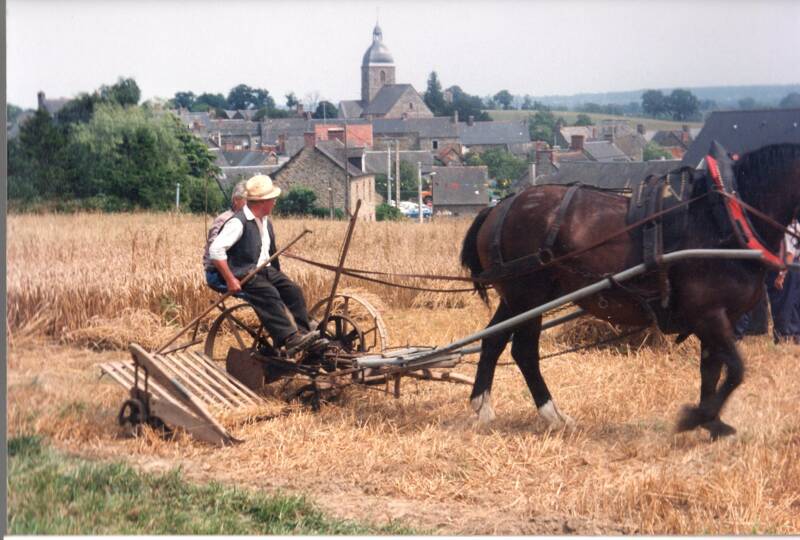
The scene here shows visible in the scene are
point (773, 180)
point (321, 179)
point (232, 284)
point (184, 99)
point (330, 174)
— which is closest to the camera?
point (773, 180)

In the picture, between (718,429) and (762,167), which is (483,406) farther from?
(762,167)

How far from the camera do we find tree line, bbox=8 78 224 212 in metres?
6.62

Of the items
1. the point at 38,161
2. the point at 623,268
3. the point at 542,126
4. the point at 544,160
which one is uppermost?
the point at 542,126

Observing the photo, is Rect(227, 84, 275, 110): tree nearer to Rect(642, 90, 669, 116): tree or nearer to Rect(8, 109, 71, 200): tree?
Rect(8, 109, 71, 200): tree

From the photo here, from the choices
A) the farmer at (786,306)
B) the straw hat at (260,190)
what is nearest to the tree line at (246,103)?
the straw hat at (260,190)

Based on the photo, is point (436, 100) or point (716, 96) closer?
point (716, 96)

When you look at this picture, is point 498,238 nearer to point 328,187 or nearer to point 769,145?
point 769,145

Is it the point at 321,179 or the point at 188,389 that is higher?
the point at 321,179

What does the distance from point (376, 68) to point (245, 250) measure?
157 cm

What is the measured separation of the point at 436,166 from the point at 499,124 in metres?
0.94

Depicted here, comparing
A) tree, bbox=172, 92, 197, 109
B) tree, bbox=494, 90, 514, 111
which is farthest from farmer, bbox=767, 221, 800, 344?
tree, bbox=172, 92, 197, 109

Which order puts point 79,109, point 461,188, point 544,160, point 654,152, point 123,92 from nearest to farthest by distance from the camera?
point 79,109, point 123,92, point 654,152, point 544,160, point 461,188

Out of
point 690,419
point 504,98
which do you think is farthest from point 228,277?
point 690,419

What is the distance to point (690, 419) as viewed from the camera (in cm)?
687
